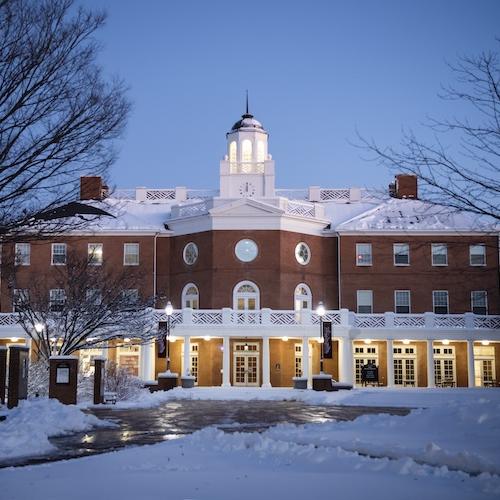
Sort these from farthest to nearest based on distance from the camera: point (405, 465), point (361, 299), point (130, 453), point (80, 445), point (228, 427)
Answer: point (361, 299)
point (228, 427)
point (80, 445)
point (130, 453)
point (405, 465)


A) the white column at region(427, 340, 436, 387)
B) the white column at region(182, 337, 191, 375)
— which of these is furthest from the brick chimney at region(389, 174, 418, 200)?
the white column at region(182, 337, 191, 375)

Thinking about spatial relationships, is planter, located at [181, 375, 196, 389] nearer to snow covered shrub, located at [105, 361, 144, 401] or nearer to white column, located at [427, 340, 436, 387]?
snow covered shrub, located at [105, 361, 144, 401]

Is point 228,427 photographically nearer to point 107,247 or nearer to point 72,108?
point 72,108

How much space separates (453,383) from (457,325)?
350 cm

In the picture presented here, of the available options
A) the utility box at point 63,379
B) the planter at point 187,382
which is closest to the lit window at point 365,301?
the planter at point 187,382

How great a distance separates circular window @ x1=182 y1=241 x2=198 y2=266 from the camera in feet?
149

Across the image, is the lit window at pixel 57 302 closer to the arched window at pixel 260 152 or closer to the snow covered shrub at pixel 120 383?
the snow covered shrub at pixel 120 383

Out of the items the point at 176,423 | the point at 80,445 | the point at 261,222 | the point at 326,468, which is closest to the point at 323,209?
the point at 261,222

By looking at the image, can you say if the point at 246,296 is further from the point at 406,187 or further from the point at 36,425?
the point at 36,425

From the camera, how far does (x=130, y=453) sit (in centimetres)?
1206

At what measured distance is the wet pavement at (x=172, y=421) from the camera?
13.9 meters

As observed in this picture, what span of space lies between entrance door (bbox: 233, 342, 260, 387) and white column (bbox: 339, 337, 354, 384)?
4.60m

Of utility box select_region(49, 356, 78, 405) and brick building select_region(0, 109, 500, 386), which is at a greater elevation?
brick building select_region(0, 109, 500, 386)

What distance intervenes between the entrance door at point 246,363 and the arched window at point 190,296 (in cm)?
413
